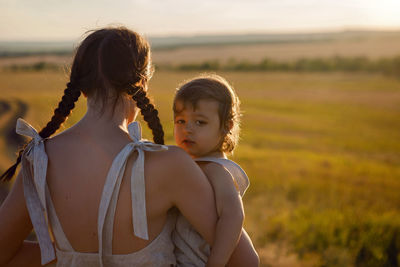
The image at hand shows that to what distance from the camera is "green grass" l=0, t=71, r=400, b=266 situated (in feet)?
17.0

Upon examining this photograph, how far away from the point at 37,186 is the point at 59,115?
1.53ft

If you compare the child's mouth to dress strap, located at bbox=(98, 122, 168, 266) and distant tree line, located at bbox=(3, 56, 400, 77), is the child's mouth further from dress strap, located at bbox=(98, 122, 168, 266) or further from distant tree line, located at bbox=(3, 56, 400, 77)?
distant tree line, located at bbox=(3, 56, 400, 77)

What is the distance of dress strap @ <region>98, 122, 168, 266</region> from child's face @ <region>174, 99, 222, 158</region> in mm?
727

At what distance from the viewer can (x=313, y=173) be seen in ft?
33.3

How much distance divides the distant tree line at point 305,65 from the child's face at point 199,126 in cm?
5227

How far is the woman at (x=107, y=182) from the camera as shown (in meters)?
1.82

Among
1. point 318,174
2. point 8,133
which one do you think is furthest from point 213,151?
point 8,133

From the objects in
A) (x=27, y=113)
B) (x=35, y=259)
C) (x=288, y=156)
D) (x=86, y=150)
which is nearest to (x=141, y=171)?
(x=86, y=150)

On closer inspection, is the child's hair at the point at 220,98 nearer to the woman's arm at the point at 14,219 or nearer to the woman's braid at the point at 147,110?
the woman's braid at the point at 147,110

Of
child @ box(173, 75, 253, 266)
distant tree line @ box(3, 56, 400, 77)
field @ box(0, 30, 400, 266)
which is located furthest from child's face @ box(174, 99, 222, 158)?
distant tree line @ box(3, 56, 400, 77)

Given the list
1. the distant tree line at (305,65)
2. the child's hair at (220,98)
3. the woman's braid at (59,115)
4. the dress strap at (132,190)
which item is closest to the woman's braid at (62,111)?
Result: the woman's braid at (59,115)

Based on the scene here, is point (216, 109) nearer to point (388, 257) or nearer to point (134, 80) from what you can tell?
point (134, 80)

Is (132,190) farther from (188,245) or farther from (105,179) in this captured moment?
(188,245)

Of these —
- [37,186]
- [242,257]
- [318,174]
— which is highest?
[37,186]
